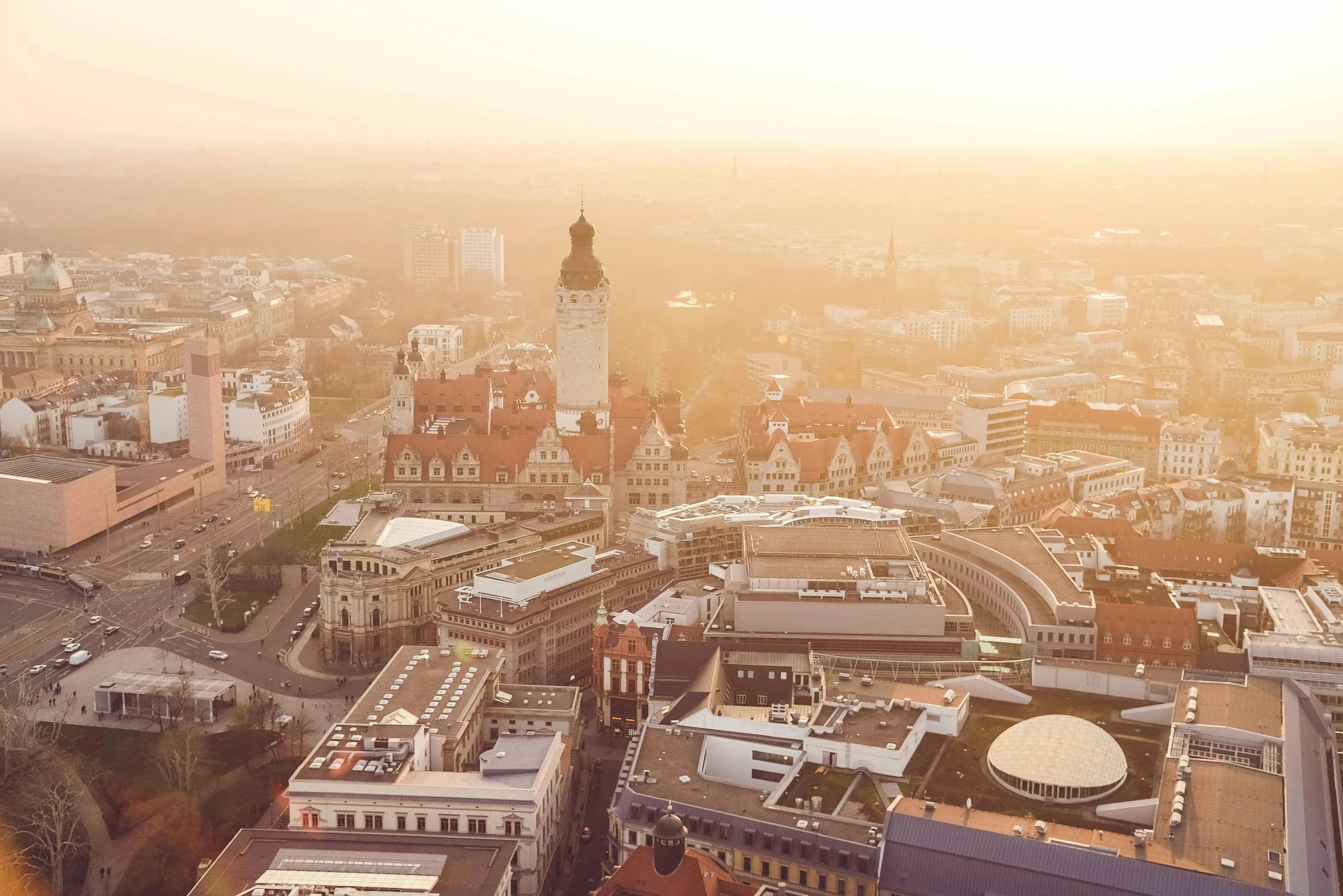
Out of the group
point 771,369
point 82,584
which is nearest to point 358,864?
point 82,584

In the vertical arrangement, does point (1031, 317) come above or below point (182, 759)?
above

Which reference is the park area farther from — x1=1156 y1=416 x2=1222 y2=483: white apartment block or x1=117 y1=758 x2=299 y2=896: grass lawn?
x1=1156 y1=416 x2=1222 y2=483: white apartment block

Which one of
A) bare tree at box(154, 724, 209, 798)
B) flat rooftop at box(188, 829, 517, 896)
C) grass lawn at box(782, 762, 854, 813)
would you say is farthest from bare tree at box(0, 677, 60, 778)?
grass lawn at box(782, 762, 854, 813)

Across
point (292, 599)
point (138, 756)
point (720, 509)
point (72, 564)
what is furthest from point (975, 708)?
point (72, 564)

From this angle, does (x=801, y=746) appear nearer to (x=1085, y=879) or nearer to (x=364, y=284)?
(x=1085, y=879)

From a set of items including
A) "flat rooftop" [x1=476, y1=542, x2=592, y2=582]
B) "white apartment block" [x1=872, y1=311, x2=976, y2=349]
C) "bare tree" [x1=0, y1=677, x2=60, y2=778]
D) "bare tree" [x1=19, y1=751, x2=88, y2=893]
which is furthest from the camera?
"white apartment block" [x1=872, y1=311, x2=976, y2=349]

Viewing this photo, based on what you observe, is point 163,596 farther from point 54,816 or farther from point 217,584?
point 54,816
